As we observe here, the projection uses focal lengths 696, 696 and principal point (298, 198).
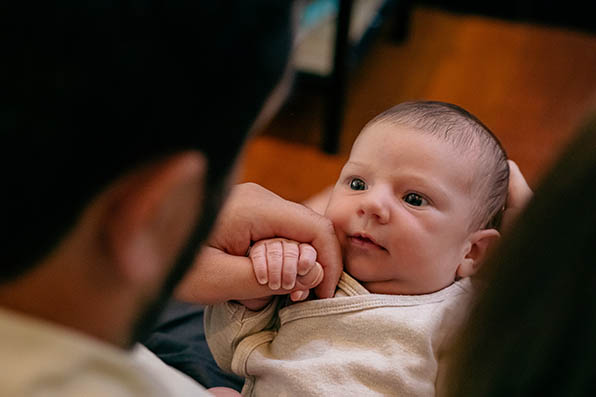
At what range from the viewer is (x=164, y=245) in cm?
48

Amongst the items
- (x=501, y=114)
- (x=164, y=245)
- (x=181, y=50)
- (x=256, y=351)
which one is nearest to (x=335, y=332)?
(x=256, y=351)

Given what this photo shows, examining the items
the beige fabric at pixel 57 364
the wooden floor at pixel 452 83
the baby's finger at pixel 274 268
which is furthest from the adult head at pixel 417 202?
the wooden floor at pixel 452 83

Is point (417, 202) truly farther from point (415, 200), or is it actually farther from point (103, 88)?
point (103, 88)

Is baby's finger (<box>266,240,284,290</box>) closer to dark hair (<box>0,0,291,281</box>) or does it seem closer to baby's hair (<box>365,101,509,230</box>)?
baby's hair (<box>365,101,509,230</box>)

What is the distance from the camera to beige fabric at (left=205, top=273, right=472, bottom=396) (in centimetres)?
81

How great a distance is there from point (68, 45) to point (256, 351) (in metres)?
0.56

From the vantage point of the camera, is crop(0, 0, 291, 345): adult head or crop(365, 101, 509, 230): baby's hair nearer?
crop(0, 0, 291, 345): adult head

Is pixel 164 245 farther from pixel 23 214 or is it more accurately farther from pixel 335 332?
pixel 335 332

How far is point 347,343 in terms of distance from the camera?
0.84 meters

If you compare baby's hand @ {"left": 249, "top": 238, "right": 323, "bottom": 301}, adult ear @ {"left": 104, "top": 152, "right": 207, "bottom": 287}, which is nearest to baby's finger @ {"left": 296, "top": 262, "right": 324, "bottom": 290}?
baby's hand @ {"left": 249, "top": 238, "right": 323, "bottom": 301}

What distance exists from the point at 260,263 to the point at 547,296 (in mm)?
412

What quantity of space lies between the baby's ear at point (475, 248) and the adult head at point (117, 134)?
1.58 feet

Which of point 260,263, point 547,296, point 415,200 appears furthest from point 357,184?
point 547,296

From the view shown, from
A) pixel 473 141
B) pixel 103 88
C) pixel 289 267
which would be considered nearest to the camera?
pixel 103 88
